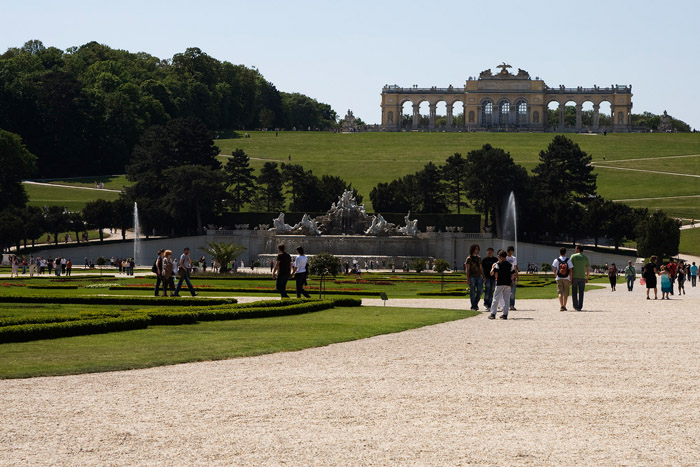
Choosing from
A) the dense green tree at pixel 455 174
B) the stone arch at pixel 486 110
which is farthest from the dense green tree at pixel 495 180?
the stone arch at pixel 486 110

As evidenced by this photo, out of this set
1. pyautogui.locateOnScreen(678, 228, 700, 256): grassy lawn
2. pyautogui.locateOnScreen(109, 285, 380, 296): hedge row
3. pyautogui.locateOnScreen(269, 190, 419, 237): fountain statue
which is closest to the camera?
pyautogui.locateOnScreen(109, 285, 380, 296): hedge row

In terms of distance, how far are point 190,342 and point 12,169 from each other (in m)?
61.5

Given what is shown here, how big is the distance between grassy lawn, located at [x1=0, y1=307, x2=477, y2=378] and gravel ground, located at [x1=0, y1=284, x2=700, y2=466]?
21.7 inches

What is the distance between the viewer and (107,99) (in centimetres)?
9788

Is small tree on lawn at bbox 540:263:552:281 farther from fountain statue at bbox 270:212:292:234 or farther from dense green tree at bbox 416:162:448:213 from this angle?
fountain statue at bbox 270:212:292:234

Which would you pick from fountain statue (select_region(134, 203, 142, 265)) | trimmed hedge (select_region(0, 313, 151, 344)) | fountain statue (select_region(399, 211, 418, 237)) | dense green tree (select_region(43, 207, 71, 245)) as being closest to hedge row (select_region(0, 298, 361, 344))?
trimmed hedge (select_region(0, 313, 151, 344))

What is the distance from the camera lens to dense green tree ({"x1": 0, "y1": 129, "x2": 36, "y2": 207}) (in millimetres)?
70938

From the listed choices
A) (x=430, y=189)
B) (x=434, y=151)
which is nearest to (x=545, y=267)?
(x=430, y=189)

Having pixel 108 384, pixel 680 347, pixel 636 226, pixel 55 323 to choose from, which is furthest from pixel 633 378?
pixel 636 226

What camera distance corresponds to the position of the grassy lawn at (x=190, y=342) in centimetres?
1238

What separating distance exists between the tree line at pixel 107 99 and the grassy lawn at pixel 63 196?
7.88 metres

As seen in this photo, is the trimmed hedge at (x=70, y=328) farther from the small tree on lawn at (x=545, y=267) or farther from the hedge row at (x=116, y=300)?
the small tree on lawn at (x=545, y=267)

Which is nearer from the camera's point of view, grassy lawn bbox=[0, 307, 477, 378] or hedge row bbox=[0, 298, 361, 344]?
grassy lawn bbox=[0, 307, 477, 378]

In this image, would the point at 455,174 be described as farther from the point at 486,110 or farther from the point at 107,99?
the point at 486,110
